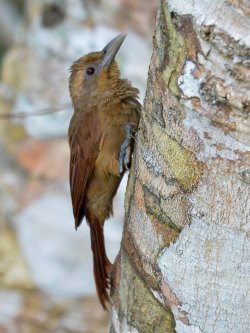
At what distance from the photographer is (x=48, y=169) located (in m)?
5.01

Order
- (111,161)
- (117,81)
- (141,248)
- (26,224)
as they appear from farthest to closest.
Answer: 1. (26,224)
2. (117,81)
3. (111,161)
4. (141,248)

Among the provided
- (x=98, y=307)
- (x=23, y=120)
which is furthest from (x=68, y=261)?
(x=23, y=120)

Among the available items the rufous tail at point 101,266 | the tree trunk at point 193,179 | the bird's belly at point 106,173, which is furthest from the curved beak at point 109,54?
the tree trunk at point 193,179

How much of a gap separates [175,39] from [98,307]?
10.6 feet

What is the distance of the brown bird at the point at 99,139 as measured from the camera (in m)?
Answer: 2.87

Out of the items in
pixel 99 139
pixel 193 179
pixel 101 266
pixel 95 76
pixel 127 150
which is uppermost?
pixel 95 76

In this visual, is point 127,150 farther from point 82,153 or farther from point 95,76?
point 95,76

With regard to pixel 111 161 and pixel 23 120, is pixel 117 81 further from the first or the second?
pixel 23 120

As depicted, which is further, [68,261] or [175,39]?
[68,261]

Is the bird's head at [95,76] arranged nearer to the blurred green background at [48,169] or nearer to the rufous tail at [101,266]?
the rufous tail at [101,266]

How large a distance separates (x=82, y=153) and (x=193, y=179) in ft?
4.71

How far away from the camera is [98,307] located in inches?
180

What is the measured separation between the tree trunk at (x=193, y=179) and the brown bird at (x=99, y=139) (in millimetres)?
902

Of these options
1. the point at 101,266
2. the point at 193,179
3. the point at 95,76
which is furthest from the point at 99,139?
the point at 193,179
